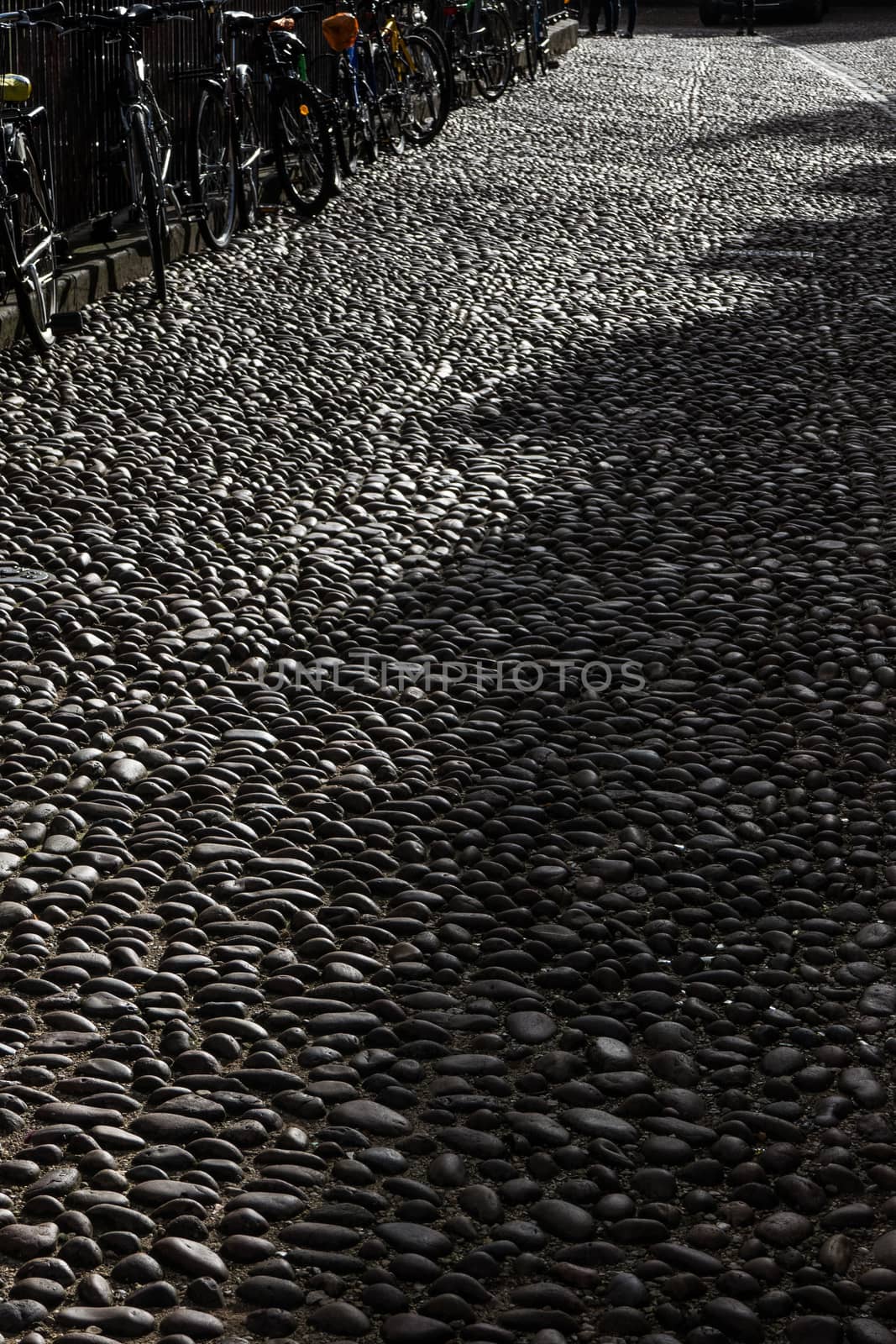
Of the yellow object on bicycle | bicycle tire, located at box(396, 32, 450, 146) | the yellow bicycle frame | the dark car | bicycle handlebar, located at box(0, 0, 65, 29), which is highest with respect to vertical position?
bicycle handlebar, located at box(0, 0, 65, 29)

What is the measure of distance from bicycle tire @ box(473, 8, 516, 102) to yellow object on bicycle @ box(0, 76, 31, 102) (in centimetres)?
1214

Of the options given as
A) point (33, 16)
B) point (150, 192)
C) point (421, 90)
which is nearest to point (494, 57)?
point (421, 90)

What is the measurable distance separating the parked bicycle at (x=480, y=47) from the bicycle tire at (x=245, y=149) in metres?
8.02

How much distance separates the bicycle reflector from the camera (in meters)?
12.2

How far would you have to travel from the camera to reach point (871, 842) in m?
3.64

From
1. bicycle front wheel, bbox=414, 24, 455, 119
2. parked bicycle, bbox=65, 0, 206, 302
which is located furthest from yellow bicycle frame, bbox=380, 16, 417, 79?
parked bicycle, bbox=65, 0, 206, 302

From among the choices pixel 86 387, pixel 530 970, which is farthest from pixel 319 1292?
pixel 86 387

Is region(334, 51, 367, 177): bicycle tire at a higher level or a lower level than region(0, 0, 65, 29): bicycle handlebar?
lower

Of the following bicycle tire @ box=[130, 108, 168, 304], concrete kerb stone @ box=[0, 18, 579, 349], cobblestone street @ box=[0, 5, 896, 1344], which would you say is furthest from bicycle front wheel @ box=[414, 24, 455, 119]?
cobblestone street @ box=[0, 5, 896, 1344]

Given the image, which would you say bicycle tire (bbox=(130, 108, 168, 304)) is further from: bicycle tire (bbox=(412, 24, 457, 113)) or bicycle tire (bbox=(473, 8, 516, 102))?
bicycle tire (bbox=(473, 8, 516, 102))

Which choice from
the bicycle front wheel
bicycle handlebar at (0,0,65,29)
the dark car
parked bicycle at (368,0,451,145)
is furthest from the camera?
the dark car

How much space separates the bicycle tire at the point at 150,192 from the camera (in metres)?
8.70

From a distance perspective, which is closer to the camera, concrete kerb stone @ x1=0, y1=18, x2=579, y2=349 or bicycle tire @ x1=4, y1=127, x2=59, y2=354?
bicycle tire @ x1=4, y1=127, x2=59, y2=354

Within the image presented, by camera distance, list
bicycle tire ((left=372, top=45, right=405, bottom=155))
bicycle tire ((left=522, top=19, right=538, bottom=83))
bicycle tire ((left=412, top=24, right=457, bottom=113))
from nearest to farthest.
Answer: bicycle tire ((left=372, top=45, right=405, bottom=155)), bicycle tire ((left=412, top=24, right=457, bottom=113)), bicycle tire ((left=522, top=19, right=538, bottom=83))
